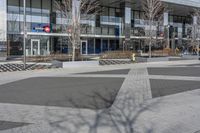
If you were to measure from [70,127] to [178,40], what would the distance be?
60.1 metres

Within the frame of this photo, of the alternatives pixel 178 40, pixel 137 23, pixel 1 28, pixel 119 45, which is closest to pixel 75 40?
pixel 1 28

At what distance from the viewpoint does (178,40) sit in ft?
214

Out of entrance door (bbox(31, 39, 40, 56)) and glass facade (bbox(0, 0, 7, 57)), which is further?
entrance door (bbox(31, 39, 40, 56))

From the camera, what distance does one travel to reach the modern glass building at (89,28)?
42.7 m

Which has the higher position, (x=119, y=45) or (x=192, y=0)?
(x=192, y=0)

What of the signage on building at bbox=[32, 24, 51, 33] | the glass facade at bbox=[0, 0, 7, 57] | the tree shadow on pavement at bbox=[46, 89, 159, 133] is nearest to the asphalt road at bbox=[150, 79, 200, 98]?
the tree shadow on pavement at bbox=[46, 89, 159, 133]

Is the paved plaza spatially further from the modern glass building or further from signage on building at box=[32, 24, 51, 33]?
signage on building at box=[32, 24, 51, 33]

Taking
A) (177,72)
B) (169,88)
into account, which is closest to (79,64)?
(177,72)

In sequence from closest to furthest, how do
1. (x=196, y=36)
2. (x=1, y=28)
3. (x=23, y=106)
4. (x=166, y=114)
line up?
(x=166, y=114)
(x=23, y=106)
(x=1, y=28)
(x=196, y=36)

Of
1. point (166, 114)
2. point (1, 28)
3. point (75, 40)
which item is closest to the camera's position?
point (166, 114)

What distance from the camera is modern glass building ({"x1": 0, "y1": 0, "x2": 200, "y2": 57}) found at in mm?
42656

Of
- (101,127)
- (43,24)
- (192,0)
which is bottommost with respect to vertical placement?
(101,127)

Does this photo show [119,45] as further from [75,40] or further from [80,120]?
[80,120]

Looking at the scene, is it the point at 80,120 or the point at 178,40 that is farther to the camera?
the point at 178,40
